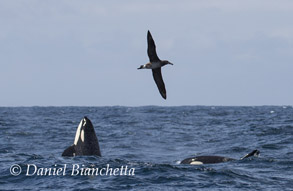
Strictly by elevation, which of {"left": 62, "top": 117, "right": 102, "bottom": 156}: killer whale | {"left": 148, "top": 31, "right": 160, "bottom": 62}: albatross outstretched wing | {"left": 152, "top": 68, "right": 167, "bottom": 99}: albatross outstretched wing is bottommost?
{"left": 62, "top": 117, "right": 102, "bottom": 156}: killer whale

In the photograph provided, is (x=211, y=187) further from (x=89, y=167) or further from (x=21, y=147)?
(x=21, y=147)

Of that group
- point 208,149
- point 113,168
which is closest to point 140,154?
point 208,149

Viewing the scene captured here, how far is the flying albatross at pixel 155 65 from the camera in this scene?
610 inches

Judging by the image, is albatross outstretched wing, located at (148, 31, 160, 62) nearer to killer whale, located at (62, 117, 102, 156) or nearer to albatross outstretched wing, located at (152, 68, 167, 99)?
albatross outstretched wing, located at (152, 68, 167, 99)

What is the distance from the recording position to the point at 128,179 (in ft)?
44.0

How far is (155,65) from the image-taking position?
15789 mm

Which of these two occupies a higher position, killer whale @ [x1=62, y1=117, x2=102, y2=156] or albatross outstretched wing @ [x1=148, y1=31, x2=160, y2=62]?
albatross outstretched wing @ [x1=148, y1=31, x2=160, y2=62]

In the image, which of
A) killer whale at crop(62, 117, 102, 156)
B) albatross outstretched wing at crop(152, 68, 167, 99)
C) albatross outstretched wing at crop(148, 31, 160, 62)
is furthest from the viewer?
killer whale at crop(62, 117, 102, 156)

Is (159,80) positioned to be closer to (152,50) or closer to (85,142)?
(152,50)

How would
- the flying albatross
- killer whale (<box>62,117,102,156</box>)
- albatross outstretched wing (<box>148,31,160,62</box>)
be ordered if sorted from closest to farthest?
albatross outstretched wing (<box>148,31,160,62</box>) → the flying albatross → killer whale (<box>62,117,102,156</box>)

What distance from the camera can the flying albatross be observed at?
50.9 ft

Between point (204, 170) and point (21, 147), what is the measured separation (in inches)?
495

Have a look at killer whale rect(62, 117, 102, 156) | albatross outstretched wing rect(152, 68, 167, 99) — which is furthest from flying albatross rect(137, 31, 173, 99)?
killer whale rect(62, 117, 102, 156)

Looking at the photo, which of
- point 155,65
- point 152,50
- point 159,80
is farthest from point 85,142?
point 152,50
